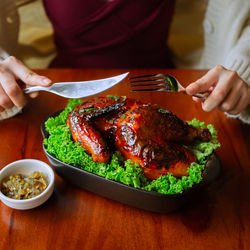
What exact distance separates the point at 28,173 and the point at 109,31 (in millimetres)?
1018

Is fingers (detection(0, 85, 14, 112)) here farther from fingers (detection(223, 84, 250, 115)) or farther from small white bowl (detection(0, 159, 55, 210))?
fingers (detection(223, 84, 250, 115))

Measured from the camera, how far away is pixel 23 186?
843 millimetres

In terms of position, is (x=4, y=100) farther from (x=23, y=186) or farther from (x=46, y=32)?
(x=46, y=32)

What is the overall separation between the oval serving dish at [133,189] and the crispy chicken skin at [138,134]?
6 centimetres

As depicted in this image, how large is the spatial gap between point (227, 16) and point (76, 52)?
836mm

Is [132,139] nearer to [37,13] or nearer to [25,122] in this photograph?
[25,122]

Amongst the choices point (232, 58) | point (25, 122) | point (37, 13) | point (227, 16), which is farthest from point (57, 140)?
point (37, 13)

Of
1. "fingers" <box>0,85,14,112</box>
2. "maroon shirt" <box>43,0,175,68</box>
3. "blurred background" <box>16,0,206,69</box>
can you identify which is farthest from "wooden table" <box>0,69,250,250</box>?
"blurred background" <box>16,0,206,69</box>

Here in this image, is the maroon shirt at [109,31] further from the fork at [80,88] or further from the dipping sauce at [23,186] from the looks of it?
the dipping sauce at [23,186]

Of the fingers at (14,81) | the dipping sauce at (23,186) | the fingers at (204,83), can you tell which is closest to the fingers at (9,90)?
the fingers at (14,81)

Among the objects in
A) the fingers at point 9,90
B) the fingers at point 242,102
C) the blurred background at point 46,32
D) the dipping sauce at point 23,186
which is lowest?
the blurred background at point 46,32

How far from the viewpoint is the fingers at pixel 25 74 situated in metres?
1.00

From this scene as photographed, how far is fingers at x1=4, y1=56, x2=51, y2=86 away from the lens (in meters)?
1.00

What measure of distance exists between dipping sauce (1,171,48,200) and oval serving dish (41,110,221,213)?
0.21 feet
